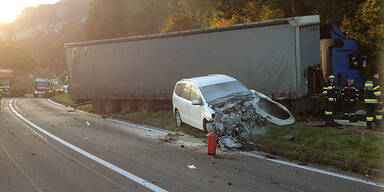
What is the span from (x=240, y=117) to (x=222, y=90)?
1.77 meters

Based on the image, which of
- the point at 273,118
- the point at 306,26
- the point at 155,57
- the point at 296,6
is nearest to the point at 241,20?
the point at 296,6

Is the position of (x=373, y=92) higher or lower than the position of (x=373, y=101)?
higher

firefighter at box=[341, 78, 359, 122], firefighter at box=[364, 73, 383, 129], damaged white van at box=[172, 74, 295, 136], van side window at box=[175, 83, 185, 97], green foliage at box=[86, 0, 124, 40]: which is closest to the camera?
damaged white van at box=[172, 74, 295, 136]

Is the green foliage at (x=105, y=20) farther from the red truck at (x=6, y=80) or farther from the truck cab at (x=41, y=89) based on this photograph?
the truck cab at (x=41, y=89)

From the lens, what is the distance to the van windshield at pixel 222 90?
10.8m

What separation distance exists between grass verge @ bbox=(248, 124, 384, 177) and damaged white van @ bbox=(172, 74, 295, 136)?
502 mm

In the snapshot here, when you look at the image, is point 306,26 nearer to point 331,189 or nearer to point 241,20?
point 331,189

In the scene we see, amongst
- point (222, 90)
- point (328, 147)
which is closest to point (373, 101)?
point (328, 147)

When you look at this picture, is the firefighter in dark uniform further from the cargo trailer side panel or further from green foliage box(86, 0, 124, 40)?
green foliage box(86, 0, 124, 40)

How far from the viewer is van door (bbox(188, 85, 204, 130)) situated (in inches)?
425

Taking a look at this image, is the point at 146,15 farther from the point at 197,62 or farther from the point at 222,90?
the point at 222,90

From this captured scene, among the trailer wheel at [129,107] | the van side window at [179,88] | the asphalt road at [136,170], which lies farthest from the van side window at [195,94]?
the trailer wheel at [129,107]

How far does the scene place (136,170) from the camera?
7086 millimetres

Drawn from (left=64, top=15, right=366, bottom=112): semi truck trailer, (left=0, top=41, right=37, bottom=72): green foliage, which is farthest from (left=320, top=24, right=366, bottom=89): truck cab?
(left=0, top=41, right=37, bottom=72): green foliage
